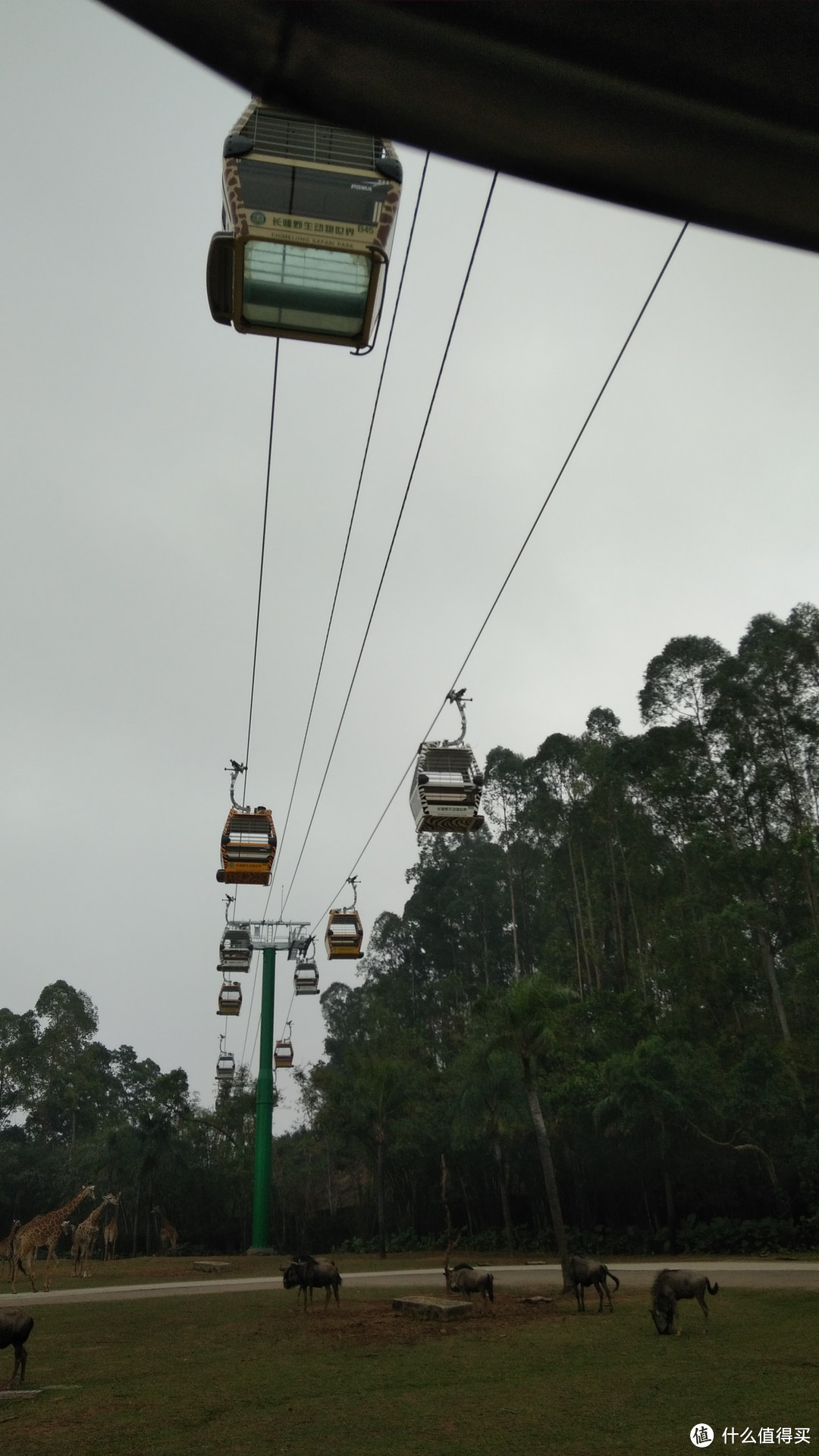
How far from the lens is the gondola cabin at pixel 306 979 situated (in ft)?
111

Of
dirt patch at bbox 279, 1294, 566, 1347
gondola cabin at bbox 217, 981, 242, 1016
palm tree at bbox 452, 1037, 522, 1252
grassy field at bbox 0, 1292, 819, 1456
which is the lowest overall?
grassy field at bbox 0, 1292, 819, 1456

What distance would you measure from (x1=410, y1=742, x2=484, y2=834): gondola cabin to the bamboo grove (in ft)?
28.9

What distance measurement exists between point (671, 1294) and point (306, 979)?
22870 mm

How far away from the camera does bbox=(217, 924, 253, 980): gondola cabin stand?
3253cm

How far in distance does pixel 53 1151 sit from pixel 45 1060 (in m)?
10.5

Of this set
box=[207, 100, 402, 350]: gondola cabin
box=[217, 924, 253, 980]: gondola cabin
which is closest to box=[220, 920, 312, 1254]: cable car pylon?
box=[217, 924, 253, 980]: gondola cabin

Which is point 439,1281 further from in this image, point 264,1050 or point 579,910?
point 579,910

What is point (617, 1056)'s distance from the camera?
103 feet

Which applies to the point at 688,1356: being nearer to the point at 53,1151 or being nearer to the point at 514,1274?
the point at 514,1274

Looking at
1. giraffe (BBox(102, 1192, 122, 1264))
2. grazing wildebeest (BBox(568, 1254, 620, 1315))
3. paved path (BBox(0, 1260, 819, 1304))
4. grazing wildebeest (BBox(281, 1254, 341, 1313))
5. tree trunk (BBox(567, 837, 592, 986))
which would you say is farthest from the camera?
tree trunk (BBox(567, 837, 592, 986))

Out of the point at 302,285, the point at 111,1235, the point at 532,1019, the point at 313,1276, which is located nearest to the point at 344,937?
the point at 532,1019

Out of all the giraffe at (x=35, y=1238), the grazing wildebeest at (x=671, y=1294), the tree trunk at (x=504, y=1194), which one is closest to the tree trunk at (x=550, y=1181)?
the grazing wildebeest at (x=671, y=1294)

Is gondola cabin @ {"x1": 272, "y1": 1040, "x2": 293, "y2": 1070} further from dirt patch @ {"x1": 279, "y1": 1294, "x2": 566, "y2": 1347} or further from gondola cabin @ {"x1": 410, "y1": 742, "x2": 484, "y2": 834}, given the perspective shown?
gondola cabin @ {"x1": 410, "y1": 742, "x2": 484, "y2": 834}

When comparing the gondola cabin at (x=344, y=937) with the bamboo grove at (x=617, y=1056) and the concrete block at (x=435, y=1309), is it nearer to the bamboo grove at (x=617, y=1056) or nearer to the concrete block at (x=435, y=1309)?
the bamboo grove at (x=617, y=1056)
